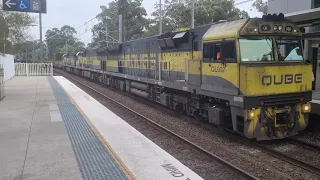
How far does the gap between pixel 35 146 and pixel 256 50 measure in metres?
6.02

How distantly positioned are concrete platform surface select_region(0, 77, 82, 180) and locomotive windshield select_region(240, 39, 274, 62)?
15.9ft

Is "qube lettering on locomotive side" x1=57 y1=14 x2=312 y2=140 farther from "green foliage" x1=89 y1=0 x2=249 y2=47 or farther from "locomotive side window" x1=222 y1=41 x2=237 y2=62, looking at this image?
"green foliage" x1=89 y1=0 x2=249 y2=47

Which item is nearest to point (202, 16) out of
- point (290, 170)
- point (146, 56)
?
point (146, 56)

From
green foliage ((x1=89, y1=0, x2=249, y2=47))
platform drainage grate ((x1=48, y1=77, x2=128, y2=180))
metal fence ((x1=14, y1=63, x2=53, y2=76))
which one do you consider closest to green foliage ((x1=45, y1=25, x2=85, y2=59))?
green foliage ((x1=89, y1=0, x2=249, y2=47))

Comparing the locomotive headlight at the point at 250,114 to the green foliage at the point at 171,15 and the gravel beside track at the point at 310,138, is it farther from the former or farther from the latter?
the green foliage at the point at 171,15

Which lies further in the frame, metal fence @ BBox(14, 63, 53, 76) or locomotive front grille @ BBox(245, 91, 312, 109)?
metal fence @ BBox(14, 63, 53, 76)

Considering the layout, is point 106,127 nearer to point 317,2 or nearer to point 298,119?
point 298,119

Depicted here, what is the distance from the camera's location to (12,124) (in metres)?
10.3

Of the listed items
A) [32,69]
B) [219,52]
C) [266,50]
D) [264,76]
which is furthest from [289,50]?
[32,69]

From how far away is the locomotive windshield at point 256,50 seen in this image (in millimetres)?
8109

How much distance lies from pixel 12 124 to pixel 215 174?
7.02 metres

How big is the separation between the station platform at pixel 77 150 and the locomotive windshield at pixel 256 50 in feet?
10.6

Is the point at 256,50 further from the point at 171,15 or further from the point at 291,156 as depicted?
the point at 171,15

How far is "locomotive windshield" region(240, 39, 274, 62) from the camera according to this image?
26.6 ft
